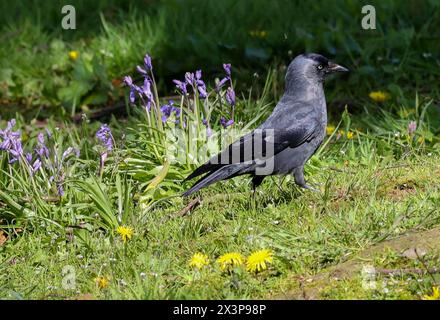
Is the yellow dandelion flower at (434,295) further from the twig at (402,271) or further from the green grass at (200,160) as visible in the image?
the twig at (402,271)

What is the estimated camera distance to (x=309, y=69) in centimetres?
576

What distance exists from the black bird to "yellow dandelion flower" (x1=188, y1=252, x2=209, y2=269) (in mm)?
687

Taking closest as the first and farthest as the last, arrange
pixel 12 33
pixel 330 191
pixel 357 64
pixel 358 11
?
pixel 330 191
pixel 357 64
pixel 358 11
pixel 12 33

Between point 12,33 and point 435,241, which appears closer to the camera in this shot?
point 435,241

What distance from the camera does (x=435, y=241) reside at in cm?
431

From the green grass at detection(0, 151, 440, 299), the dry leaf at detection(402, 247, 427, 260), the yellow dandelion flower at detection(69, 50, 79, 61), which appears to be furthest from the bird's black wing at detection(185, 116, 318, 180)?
the yellow dandelion flower at detection(69, 50, 79, 61)

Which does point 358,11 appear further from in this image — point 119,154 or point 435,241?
point 435,241

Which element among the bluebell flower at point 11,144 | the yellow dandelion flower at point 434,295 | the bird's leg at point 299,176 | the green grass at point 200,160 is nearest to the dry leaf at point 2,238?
the green grass at point 200,160

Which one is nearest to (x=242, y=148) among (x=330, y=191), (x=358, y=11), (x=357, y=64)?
(x=330, y=191)

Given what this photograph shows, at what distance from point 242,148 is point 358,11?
360cm

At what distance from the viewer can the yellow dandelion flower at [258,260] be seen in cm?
421

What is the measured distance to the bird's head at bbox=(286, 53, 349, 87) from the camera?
18.8 feet

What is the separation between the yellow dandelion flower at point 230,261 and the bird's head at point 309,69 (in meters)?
1.74

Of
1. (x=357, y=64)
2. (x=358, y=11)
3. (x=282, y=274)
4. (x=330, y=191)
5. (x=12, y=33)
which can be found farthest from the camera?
(x=12, y=33)
